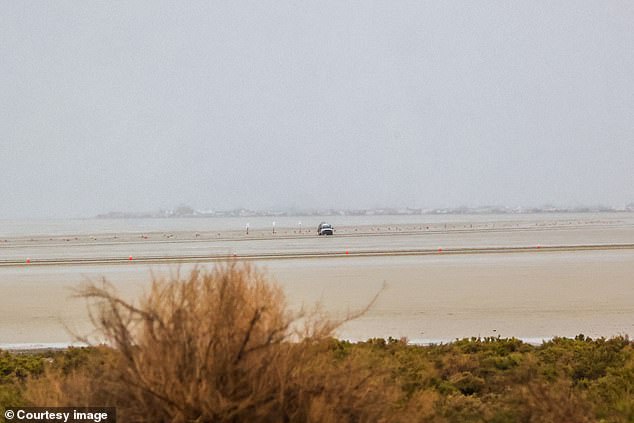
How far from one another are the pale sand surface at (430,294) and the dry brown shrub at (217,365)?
13.8 feet

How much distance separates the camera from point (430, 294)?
851 inches

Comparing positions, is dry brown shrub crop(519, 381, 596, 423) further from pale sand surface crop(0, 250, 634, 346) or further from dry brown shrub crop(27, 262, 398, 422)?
pale sand surface crop(0, 250, 634, 346)

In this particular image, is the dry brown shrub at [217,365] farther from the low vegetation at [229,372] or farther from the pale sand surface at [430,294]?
the pale sand surface at [430,294]

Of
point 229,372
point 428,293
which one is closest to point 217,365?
point 229,372

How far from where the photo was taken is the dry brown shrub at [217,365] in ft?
17.0

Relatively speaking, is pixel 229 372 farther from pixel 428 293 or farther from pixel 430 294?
pixel 428 293

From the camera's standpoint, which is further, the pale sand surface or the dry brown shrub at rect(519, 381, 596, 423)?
the pale sand surface

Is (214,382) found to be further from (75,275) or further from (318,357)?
(75,275)

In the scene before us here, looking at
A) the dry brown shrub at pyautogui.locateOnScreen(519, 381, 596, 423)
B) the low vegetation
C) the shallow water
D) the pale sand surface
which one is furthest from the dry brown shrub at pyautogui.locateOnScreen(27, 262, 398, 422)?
the pale sand surface

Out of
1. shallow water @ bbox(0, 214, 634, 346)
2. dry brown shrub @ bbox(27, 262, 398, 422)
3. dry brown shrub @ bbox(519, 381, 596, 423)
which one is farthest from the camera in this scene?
shallow water @ bbox(0, 214, 634, 346)

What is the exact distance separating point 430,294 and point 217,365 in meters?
17.0

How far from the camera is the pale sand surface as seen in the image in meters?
15.5

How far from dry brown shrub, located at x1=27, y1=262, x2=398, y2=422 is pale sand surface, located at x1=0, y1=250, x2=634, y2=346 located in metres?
4.20

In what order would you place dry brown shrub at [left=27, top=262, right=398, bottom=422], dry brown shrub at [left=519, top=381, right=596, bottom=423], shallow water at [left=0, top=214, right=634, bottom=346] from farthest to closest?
1. shallow water at [left=0, top=214, right=634, bottom=346]
2. dry brown shrub at [left=519, top=381, right=596, bottom=423]
3. dry brown shrub at [left=27, top=262, right=398, bottom=422]
